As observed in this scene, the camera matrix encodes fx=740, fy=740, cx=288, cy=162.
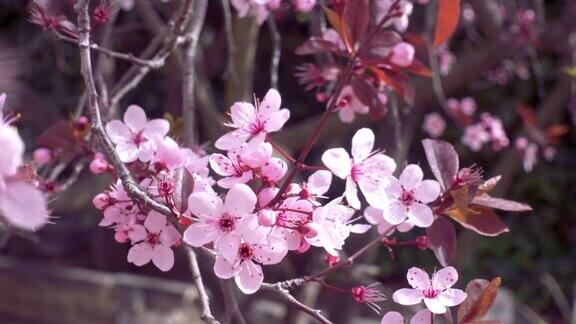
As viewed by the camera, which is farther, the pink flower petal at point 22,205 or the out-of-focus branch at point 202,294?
the out-of-focus branch at point 202,294

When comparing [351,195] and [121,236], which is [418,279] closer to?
[351,195]

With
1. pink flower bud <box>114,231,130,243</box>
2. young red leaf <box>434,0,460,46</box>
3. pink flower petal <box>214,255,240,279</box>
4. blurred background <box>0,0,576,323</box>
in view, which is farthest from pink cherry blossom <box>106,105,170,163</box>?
blurred background <box>0,0,576,323</box>

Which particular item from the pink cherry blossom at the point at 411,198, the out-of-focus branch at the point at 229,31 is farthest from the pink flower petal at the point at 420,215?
Result: the out-of-focus branch at the point at 229,31

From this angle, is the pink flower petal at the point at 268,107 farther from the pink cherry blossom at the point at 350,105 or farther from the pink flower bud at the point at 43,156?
the pink flower bud at the point at 43,156

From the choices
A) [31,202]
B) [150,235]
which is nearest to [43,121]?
[150,235]

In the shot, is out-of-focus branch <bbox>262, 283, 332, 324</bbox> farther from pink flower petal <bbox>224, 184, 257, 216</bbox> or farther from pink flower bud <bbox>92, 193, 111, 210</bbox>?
pink flower bud <bbox>92, 193, 111, 210</bbox>
